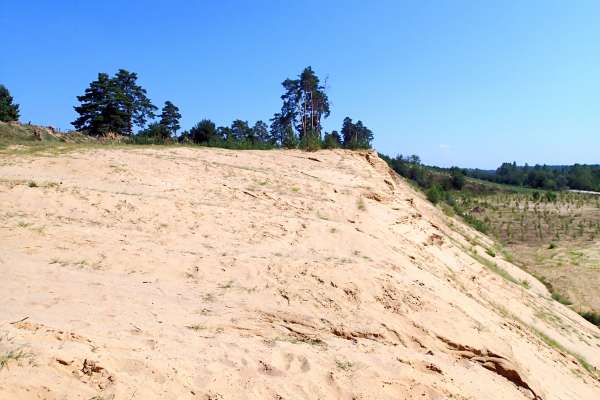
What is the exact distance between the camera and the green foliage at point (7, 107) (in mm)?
32438

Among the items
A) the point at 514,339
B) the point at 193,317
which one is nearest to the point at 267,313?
the point at 193,317

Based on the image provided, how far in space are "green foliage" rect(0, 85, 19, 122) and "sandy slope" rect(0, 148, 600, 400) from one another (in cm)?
2595

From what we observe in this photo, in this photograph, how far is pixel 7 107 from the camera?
110ft

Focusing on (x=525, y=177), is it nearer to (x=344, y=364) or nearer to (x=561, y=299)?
(x=561, y=299)

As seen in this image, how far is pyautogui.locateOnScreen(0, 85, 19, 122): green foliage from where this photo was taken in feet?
106

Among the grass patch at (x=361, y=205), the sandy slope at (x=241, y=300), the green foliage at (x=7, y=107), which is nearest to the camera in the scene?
the sandy slope at (x=241, y=300)

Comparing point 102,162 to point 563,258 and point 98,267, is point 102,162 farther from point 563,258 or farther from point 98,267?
point 563,258

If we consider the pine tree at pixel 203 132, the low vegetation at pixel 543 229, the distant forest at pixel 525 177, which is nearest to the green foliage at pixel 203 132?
the pine tree at pixel 203 132

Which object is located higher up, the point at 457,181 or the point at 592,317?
the point at 457,181

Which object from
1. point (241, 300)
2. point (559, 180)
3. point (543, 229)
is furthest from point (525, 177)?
point (241, 300)

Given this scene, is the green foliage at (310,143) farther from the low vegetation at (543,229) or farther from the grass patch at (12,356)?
the grass patch at (12,356)

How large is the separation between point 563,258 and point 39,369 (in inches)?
1039

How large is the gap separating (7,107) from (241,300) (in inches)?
1393

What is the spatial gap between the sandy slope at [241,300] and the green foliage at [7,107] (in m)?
25.9
